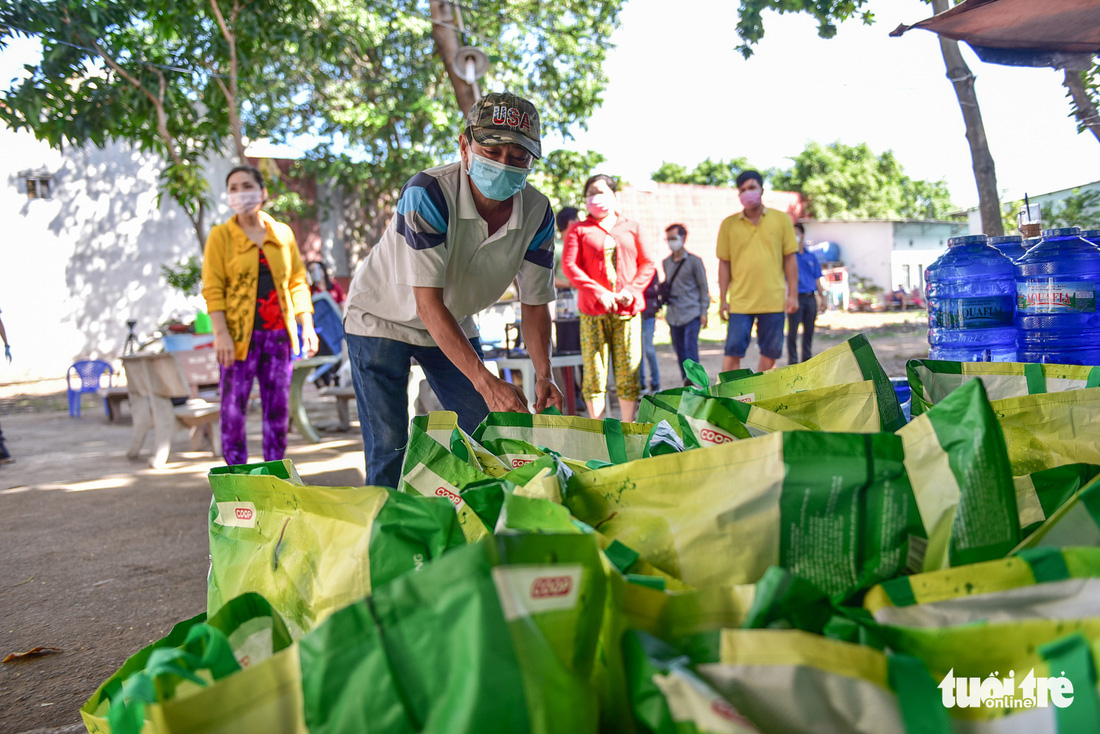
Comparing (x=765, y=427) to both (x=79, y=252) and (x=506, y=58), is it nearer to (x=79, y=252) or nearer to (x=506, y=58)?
(x=506, y=58)

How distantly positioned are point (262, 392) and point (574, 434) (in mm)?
3215

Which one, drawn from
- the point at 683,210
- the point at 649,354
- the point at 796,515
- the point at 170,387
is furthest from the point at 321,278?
Result: the point at 683,210

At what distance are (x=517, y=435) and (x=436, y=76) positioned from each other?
13434 mm

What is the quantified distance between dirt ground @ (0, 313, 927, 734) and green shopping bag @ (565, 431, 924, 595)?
1915 millimetres

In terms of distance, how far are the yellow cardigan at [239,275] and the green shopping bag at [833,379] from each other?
3.31 m

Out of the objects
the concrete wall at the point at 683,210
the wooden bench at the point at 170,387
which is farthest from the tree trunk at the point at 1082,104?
the concrete wall at the point at 683,210

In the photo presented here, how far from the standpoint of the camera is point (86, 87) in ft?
25.2

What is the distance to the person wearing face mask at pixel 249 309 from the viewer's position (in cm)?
421

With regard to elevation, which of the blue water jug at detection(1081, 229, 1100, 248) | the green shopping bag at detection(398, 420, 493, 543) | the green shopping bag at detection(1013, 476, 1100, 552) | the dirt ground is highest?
the blue water jug at detection(1081, 229, 1100, 248)

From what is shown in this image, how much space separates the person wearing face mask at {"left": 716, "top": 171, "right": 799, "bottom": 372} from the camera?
225 inches

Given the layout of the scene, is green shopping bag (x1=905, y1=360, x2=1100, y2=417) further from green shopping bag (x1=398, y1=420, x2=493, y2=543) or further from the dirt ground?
the dirt ground

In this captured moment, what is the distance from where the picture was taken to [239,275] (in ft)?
14.0

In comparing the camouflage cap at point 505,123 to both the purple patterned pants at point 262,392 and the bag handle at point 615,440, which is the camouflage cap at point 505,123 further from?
the purple patterned pants at point 262,392

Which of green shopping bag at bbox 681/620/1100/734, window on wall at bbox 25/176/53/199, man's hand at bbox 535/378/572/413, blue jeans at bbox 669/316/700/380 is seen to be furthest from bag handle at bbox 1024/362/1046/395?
window on wall at bbox 25/176/53/199
